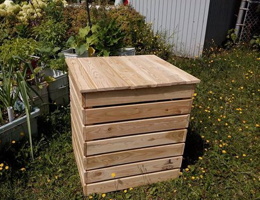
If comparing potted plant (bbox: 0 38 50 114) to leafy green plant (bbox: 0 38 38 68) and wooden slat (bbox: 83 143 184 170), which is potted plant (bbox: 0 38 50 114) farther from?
wooden slat (bbox: 83 143 184 170)

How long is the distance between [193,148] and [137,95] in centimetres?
116

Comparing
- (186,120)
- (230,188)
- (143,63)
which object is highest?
(143,63)

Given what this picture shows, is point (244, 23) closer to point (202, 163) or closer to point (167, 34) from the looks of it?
point (167, 34)

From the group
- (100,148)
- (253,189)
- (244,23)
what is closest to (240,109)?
(253,189)

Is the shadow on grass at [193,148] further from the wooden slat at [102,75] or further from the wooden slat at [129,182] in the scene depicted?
the wooden slat at [102,75]

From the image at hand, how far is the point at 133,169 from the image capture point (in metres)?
2.29

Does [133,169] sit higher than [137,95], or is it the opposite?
[137,95]

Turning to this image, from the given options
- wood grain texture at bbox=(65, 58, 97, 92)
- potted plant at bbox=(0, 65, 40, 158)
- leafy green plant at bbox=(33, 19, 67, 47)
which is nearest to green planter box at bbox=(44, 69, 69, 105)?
potted plant at bbox=(0, 65, 40, 158)

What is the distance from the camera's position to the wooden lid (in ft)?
6.37

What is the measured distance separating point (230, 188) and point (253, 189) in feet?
0.59

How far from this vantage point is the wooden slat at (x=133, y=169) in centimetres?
219

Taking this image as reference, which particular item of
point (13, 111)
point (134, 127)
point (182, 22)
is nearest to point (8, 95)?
point (13, 111)

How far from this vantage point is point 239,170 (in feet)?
8.63

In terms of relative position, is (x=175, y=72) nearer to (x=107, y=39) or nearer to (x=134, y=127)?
(x=134, y=127)
